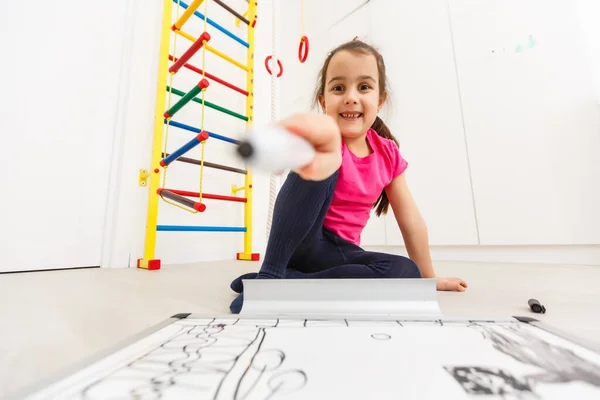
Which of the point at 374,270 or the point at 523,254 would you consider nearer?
the point at 374,270

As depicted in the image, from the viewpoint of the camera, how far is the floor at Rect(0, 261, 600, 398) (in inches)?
11.4

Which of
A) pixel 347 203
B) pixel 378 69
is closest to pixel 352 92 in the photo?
pixel 378 69

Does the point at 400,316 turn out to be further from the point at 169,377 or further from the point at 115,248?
the point at 115,248

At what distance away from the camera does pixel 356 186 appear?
0.58 metres

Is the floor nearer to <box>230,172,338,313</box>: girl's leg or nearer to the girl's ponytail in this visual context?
<box>230,172,338,313</box>: girl's leg

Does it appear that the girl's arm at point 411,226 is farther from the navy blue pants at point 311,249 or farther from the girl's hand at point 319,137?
the girl's hand at point 319,137

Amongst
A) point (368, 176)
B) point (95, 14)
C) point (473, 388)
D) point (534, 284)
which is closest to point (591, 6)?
point (534, 284)

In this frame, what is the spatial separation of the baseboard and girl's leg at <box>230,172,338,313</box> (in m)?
1.17

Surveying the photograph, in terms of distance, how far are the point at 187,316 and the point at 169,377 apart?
0.18 m

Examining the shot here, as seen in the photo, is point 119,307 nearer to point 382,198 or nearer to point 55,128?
point 382,198

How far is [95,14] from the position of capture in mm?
1206

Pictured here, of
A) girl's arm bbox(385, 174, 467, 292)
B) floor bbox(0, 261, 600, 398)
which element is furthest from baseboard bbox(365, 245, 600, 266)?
girl's arm bbox(385, 174, 467, 292)

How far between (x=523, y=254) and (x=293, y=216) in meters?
1.24

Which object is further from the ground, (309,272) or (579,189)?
(579,189)
